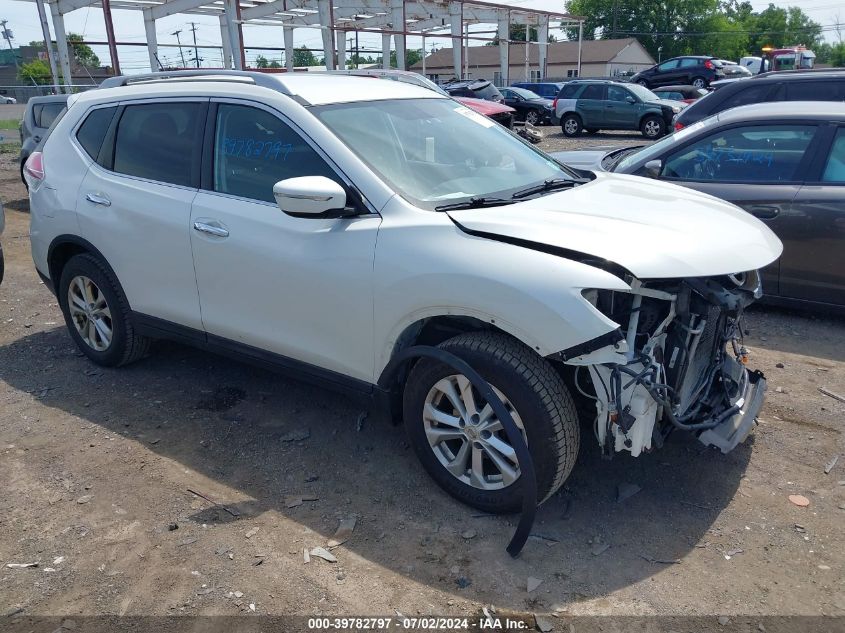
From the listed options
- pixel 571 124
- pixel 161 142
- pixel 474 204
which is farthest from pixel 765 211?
pixel 571 124

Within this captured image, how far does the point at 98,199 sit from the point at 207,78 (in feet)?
3.44

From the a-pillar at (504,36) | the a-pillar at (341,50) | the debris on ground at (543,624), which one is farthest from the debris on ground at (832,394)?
the a-pillar at (504,36)

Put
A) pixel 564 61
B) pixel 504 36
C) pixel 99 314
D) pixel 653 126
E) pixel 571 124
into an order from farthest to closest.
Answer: pixel 564 61
pixel 504 36
pixel 571 124
pixel 653 126
pixel 99 314

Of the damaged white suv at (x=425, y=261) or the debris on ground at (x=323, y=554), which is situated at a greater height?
the damaged white suv at (x=425, y=261)

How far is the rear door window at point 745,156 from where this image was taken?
5531 mm

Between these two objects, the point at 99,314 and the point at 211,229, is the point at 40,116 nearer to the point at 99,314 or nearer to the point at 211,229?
the point at 99,314

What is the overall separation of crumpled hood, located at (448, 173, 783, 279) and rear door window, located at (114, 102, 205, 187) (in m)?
1.79

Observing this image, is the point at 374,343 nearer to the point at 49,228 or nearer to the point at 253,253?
the point at 253,253

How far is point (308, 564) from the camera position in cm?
305

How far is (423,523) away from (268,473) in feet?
3.09

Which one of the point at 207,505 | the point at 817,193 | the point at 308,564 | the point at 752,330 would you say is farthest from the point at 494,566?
the point at 817,193

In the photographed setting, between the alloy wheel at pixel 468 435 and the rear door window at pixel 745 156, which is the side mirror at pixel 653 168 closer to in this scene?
the rear door window at pixel 745 156

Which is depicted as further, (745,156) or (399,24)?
(399,24)

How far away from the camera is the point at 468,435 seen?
3.24 metres
